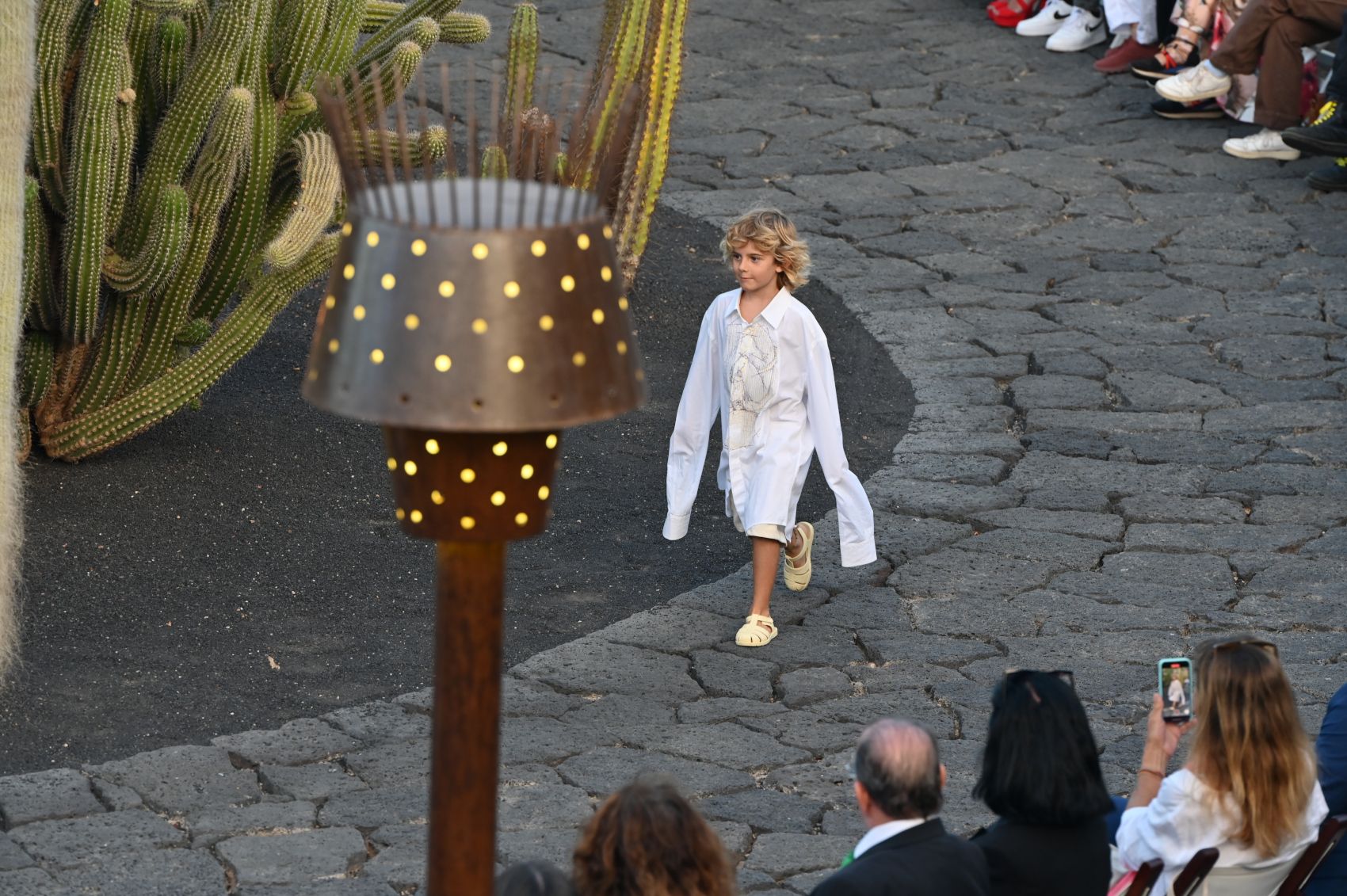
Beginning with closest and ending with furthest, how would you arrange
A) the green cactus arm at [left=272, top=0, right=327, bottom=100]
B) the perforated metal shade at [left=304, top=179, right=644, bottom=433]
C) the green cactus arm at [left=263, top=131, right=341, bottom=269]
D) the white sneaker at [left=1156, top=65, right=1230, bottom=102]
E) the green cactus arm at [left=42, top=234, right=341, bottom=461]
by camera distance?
the perforated metal shade at [left=304, top=179, right=644, bottom=433], the green cactus arm at [left=263, top=131, right=341, bottom=269], the green cactus arm at [left=42, top=234, right=341, bottom=461], the green cactus arm at [left=272, top=0, right=327, bottom=100], the white sneaker at [left=1156, top=65, right=1230, bottom=102]

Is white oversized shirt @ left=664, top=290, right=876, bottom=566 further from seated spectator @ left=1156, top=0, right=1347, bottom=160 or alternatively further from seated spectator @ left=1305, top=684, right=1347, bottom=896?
seated spectator @ left=1156, top=0, right=1347, bottom=160

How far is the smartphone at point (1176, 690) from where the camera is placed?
4.10m

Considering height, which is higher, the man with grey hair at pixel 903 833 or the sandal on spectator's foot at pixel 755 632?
the man with grey hair at pixel 903 833

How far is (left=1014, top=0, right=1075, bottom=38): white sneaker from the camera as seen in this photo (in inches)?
527

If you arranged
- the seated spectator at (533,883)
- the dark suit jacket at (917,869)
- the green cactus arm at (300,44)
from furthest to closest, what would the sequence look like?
the green cactus arm at (300,44) → the dark suit jacket at (917,869) → the seated spectator at (533,883)

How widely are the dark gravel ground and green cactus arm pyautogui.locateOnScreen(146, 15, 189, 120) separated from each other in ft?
4.52

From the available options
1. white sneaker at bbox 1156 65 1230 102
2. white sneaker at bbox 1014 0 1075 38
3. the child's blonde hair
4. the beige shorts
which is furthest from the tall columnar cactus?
white sneaker at bbox 1014 0 1075 38

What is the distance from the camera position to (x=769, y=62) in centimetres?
1309

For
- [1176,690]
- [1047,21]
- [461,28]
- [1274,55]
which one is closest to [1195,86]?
[1274,55]

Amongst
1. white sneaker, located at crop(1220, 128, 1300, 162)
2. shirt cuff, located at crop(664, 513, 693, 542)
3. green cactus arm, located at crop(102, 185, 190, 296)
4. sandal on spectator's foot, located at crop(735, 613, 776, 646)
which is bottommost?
sandal on spectator's foot, located at crop(735, 613, 776, 646)

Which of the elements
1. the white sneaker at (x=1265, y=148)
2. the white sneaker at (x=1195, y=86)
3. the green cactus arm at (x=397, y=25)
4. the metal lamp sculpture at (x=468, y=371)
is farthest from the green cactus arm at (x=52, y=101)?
the white sneaker at (x=1195, y=86)

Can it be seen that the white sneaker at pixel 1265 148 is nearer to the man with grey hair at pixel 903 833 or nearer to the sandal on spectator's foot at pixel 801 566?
the sandal on spectator's foot at pixel 801 566

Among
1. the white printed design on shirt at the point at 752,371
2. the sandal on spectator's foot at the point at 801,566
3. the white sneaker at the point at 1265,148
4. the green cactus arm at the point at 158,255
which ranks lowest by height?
the sandal on spectator's foot at the point at 801,566

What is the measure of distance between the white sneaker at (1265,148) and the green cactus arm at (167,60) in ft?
22.0
